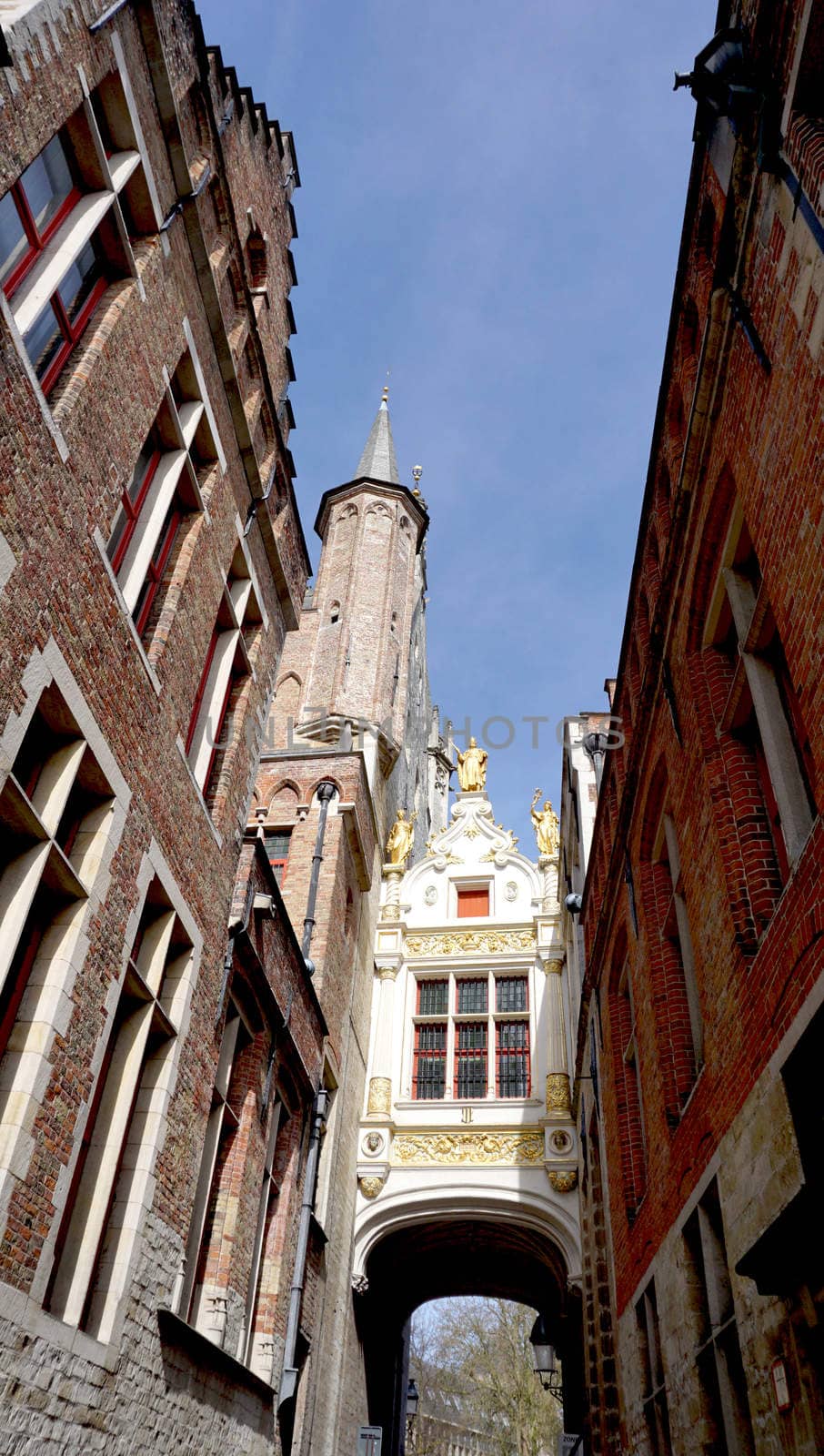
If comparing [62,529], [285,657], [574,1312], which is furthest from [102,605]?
[285,657]

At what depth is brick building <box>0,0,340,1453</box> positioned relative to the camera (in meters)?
5.81

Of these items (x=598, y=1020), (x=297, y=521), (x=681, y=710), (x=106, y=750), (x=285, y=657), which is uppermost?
(x=285, y=657)

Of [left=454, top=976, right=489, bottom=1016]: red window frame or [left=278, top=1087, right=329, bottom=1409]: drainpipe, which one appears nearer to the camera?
[left=278, top=1087, right=329, bottom=1409]: drainpipe

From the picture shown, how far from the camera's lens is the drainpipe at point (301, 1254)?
11.7 meters

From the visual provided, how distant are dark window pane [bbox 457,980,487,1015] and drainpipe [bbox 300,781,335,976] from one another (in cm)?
528

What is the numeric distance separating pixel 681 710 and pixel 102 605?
15.2ft

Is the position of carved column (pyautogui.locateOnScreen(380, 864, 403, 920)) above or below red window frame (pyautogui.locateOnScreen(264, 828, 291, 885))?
above

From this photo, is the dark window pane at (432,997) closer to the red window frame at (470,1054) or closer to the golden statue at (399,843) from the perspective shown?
the red window frame at (470,1054)

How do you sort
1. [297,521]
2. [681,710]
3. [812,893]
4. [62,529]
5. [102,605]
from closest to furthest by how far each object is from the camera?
1. [812,893]
2. [62,529]
3. [102,605]
4. [681,710]
5. [297,521]

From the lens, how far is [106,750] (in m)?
6.89

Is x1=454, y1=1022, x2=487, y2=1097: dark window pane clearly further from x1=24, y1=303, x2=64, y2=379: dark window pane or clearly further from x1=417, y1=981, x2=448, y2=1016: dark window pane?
x1=24, y1=303, x2=64, y2=379: dark window pane

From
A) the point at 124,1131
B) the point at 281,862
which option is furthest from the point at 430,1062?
the point at 124,1131

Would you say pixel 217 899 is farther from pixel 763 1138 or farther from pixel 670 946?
pixel 763 1138

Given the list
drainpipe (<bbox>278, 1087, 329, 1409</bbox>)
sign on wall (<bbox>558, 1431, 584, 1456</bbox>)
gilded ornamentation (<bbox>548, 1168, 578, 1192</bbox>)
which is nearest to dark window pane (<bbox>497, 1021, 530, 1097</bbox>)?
gilded ornamentation (<bbox>548, 1168, 578, 1192</bbox>)
